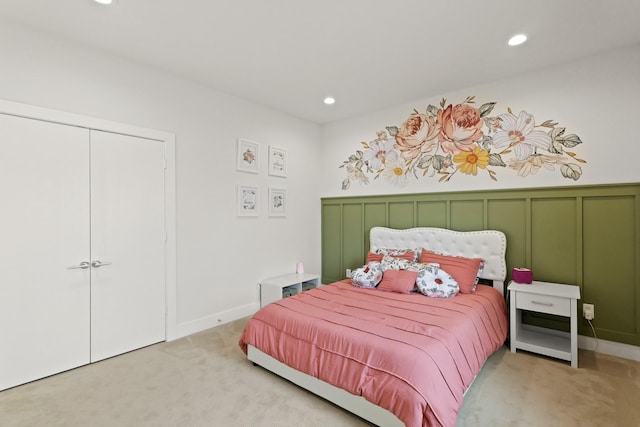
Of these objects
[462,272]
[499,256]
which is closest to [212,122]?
[462,272]

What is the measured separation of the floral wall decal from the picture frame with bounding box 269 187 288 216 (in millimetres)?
1126

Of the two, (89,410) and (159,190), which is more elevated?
(159,190)

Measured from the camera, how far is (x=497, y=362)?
2674 millimetres

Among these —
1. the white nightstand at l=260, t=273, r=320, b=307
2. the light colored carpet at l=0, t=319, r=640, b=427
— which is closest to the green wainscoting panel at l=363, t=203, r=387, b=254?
the white nightstand at l=260, t=273, r=320, b=307

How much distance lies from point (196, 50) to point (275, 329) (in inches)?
102

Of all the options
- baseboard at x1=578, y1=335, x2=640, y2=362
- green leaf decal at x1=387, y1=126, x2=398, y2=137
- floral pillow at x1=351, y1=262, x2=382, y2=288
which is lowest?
baseboard at x1=578, y1=335, x2=640, y2=362

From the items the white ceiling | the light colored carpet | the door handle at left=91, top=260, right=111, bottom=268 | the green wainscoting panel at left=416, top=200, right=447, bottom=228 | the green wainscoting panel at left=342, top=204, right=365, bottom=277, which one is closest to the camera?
the light colored carpet

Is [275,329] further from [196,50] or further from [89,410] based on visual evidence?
[196,50]

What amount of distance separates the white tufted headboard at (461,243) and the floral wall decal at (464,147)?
671 mm

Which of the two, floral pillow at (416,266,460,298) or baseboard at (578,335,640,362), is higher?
floral pillow at (416,266,460,298)

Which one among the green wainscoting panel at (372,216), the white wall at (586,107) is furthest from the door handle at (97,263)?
the white wall at (586,107)

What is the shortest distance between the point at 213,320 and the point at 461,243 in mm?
3033

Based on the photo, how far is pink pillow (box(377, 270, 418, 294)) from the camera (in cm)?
308

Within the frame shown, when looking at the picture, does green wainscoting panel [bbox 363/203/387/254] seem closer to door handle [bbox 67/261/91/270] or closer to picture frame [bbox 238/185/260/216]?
picture frame [bbox 238/185/260/216]
